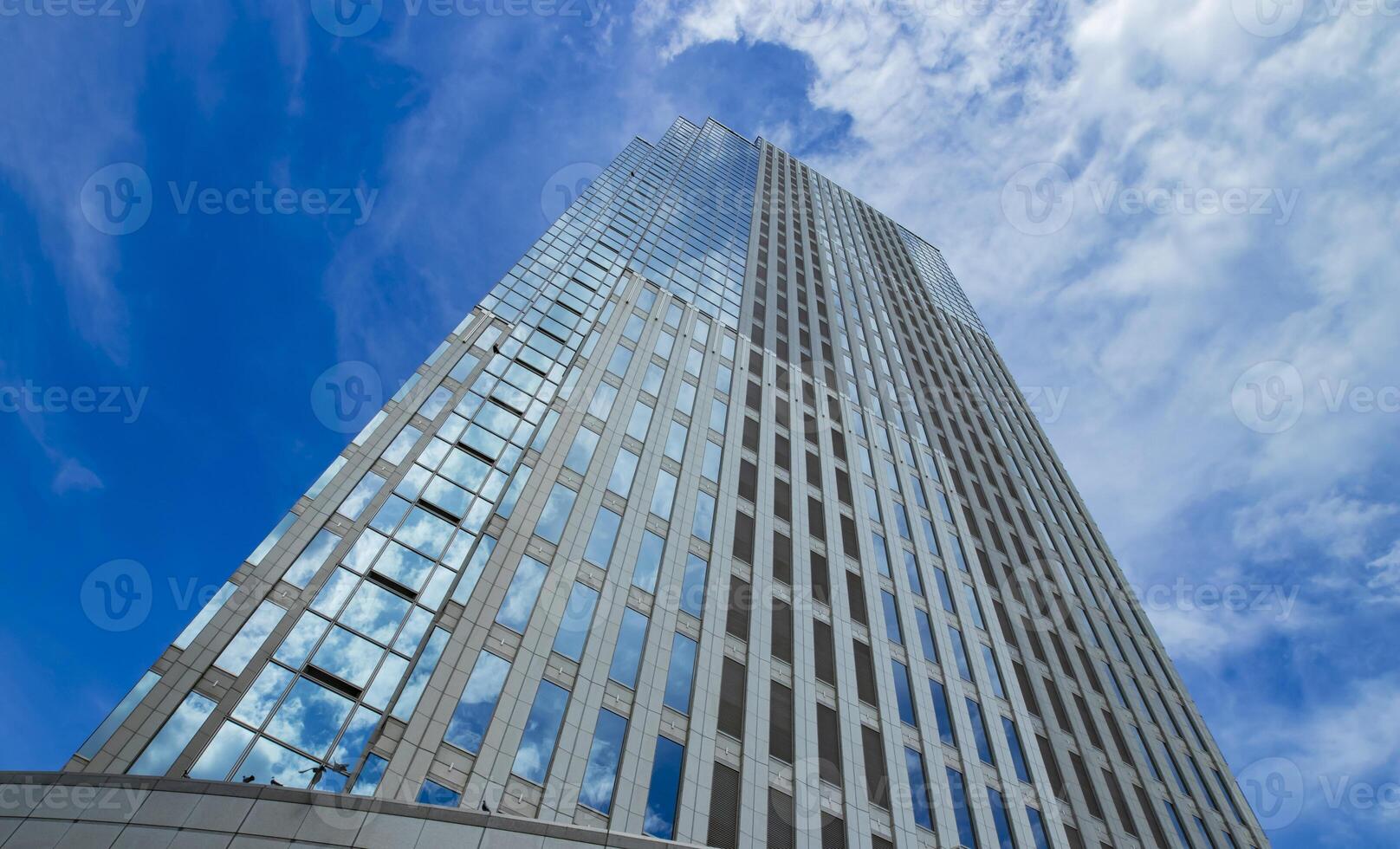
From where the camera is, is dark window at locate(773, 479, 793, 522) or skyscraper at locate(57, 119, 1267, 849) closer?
skyscraper at locate(57, 119, 1267, 849)

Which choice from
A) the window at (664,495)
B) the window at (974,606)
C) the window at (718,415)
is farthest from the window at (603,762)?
the window at (974,606)

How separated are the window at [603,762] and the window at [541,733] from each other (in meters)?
1.02

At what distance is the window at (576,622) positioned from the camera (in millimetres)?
21312

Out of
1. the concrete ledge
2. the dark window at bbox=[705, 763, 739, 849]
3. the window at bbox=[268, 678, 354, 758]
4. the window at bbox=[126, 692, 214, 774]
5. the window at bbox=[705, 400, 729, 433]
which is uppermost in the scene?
the window at bbox=[705, 400, 729, 433]

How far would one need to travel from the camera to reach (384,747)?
1711 centimetres

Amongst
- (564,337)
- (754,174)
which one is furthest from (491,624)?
(754,174)

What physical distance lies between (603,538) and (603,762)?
303 inches

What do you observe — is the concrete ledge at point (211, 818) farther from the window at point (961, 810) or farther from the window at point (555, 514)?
the window at point (961, 810)

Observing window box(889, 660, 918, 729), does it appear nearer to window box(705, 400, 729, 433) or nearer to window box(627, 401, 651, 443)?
window box(705, 400, 729, 433)

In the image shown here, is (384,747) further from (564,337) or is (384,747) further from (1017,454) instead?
(1017,454)

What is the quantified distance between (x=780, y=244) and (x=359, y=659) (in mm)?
Result: 49999

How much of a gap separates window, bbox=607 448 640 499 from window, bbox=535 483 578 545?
1738mm

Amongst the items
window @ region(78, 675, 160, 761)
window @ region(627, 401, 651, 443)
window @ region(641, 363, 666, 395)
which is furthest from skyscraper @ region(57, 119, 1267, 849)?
window @ region(627, 401, 651, 443)

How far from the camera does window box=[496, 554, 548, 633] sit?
2119 cm
